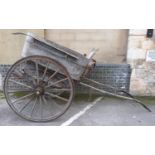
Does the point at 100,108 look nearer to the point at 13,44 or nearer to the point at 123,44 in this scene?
the point at 123,44

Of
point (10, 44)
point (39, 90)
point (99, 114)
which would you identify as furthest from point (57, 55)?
point (10, 44)

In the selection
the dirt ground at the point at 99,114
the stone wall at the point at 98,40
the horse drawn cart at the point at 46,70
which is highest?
the stone wall at the point at 98,40

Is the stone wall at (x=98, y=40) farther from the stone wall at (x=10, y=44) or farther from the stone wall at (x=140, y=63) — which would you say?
the stone wall at (x=10, y=44)

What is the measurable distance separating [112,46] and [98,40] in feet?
0.94

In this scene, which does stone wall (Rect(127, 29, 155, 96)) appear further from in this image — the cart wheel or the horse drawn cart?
the cart wheel

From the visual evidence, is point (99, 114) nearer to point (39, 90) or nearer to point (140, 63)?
point (39, 90)

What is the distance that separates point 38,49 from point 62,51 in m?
0.34

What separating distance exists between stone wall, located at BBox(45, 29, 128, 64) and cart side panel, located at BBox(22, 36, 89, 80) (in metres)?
1.04

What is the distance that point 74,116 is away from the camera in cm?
375

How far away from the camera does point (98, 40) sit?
444cm

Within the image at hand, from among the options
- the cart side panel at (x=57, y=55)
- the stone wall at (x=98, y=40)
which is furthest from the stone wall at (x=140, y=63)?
the cart side panel at (x=57, y=55)

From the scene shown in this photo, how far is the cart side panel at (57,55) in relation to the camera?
11.2ft

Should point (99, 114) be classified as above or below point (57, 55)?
below

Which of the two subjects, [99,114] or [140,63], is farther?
[140,63]
